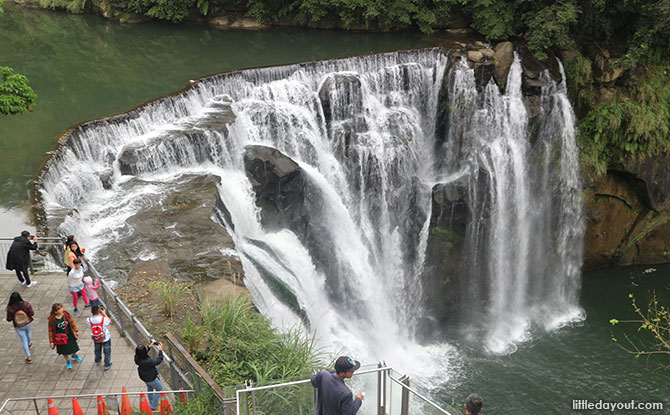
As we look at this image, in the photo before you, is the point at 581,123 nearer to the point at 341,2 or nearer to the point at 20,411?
→ the point at 341,2

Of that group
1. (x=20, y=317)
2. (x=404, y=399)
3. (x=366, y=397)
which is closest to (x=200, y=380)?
(x=366, y=397)

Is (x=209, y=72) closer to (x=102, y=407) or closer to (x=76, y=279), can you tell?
(x=76, y=279)

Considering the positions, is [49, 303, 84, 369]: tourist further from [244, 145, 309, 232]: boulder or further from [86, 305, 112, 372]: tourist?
[244, 145, 309, 232]: boulder

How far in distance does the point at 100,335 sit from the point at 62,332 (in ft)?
2.04

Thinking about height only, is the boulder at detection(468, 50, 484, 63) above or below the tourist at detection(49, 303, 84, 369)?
above

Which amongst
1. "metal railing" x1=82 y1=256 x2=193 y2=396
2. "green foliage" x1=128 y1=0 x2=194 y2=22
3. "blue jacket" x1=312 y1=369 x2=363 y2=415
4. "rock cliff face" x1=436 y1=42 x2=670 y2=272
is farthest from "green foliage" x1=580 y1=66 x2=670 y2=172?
"green foliage" x1=128 y1=0 x2=194 y2=22

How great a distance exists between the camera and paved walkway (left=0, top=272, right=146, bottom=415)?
30.6 ft

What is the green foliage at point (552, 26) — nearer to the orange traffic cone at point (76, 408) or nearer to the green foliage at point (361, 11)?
the green foliage at point (361, 11)

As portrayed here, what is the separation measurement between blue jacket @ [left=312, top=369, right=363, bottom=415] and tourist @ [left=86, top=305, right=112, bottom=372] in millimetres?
4558

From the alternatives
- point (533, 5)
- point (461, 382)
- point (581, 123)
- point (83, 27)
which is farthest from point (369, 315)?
point (83, 27)

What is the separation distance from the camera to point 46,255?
13.0 m

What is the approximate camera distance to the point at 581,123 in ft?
75.8

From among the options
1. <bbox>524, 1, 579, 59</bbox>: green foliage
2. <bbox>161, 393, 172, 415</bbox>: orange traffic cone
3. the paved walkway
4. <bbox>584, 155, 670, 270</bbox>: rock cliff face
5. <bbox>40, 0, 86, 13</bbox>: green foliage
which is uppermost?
<bbox>40, 0, 86, 13</bbox>: green foliage

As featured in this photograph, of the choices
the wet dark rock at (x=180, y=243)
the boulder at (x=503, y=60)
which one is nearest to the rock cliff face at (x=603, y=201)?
the boulder at (x=503, y=60)
